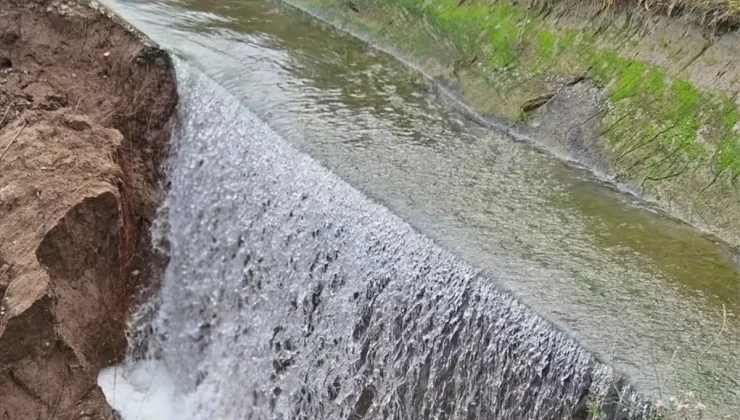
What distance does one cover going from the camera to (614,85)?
654 centimetres

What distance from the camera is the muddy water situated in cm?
403

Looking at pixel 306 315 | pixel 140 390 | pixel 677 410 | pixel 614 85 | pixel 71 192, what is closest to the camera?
pixel 677 410

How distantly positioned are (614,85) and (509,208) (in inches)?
80.2

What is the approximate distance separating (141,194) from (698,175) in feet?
15.3

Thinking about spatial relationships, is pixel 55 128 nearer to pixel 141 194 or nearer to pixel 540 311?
pixel 141 194

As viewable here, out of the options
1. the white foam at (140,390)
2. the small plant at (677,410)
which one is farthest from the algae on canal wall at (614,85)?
the white foam at (140,390)

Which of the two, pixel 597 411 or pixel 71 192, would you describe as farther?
pixel 71 192

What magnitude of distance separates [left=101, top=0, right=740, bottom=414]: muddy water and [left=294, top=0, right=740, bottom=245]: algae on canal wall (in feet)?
1.02

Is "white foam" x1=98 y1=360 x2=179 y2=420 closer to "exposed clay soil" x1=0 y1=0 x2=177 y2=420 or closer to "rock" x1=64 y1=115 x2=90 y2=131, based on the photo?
"exposed clay soil" x1=0 y1=0 x2=177 y2=420

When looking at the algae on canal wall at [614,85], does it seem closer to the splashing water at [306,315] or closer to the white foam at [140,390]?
the splashing water at [306,315]

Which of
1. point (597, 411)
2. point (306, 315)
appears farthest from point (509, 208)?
point (597, 411)

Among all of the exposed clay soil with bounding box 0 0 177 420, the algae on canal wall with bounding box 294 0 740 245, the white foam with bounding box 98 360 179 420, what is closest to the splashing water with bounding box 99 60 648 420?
the white foam with bounding box 98 360 179 420

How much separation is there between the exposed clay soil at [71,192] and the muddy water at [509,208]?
2.53ft

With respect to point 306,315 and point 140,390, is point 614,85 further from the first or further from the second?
point 140,390
